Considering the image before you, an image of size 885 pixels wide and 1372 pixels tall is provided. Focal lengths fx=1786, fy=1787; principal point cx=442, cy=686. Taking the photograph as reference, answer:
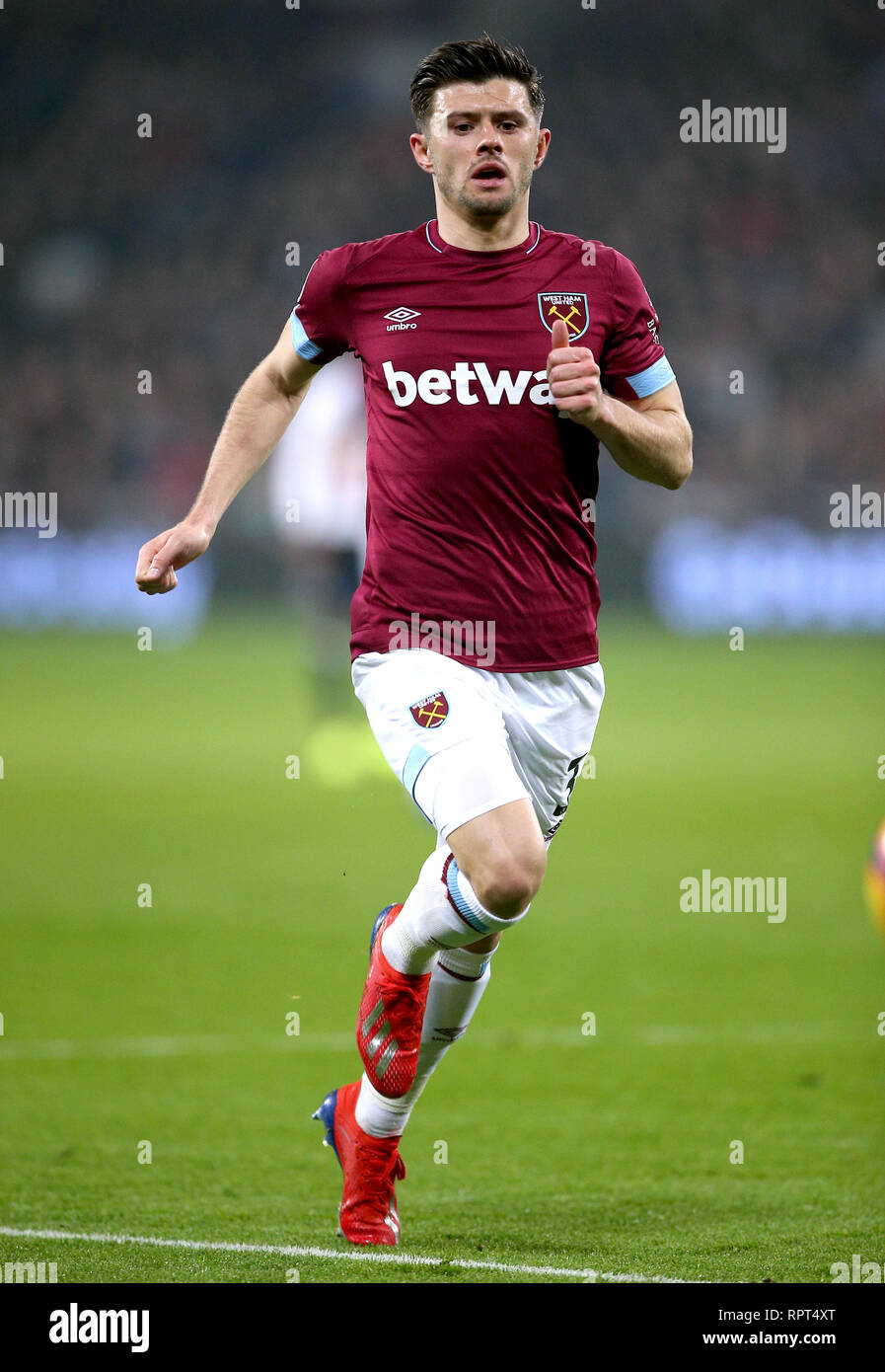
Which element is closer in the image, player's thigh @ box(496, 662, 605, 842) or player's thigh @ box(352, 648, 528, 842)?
player's thigh @ box(352, 648, 528, 842)

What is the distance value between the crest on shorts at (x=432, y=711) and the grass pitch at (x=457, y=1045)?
1.17 metres

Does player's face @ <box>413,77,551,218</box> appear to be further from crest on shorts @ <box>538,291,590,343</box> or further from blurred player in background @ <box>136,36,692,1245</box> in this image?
crest on shorts @ <box>538,291,590,343</box>

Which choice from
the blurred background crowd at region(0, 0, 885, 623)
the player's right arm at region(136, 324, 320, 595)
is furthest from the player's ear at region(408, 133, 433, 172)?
the blurred background crowd at region(0, 0, 885, 623)

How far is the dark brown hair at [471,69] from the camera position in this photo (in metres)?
4.27

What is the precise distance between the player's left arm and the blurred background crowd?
21.9 metres

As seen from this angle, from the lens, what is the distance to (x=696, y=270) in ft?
100

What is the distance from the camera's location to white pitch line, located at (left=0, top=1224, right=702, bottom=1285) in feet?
12.1

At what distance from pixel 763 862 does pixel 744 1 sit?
91.5 feet

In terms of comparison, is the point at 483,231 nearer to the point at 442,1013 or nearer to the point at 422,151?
the point at 422,151

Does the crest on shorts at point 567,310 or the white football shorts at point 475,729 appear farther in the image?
the crest on shorts at point 567,310

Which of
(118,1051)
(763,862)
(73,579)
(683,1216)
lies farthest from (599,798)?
(73,579)

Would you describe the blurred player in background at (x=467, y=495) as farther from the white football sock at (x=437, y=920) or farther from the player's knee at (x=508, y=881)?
the player's knee at (x=508, y=881)

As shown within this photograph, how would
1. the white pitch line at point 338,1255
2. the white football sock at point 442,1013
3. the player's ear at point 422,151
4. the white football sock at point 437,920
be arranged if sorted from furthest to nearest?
the player's ear at point 422,151 < the white football sock at point 442,1013 < the white football sock at point 437,920 < the white pitch line at point 338,1255

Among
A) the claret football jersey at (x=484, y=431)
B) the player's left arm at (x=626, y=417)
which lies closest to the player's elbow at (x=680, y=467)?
the player's left arm at (x=626, y=417)
